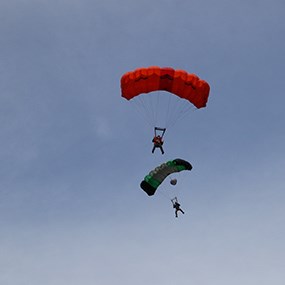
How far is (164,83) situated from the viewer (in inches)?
2359

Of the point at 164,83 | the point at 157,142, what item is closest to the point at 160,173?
the point at 157,142

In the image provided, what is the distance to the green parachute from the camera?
60625 millimetres

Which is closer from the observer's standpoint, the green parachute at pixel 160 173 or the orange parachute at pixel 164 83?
the orange parachute at pixel 164 83

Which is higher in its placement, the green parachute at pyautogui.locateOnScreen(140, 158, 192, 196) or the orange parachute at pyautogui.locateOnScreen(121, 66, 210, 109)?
the orange parachute at pyautogui.locateOnScreen(121, 66, 210, 109)

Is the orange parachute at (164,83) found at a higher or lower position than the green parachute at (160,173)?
higher

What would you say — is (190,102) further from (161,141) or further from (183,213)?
(183,213)

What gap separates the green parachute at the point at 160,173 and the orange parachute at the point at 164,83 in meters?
4.64

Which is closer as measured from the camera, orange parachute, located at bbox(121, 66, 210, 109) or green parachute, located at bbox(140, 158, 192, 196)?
orange parachute, located at bbox(121, 66, 210, 109)

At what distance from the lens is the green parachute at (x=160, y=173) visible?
60.6 metres

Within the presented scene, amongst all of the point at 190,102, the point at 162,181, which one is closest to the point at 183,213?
the point at 162,181

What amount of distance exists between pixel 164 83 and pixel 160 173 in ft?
21.7

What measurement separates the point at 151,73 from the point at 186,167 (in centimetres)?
734

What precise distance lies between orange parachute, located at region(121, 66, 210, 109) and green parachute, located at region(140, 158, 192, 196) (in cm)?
464

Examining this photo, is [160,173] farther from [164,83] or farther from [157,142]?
[164,83]
